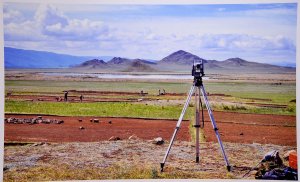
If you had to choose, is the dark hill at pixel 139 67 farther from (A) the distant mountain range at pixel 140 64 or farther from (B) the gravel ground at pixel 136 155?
(B) the gravel ground at pixel 136 155

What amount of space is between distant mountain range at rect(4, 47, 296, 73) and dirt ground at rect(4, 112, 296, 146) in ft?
2.95

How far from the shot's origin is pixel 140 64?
8859 mm

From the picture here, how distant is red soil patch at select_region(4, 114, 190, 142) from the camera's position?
8578 mm

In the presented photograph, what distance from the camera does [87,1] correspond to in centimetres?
828

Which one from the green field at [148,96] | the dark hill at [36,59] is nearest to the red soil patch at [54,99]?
the green field at [148,96]

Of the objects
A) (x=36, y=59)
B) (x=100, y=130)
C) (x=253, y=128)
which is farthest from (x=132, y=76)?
(x=253, y=128)

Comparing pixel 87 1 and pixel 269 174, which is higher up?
pixel 87 1

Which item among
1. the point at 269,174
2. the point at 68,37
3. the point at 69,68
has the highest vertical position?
the point at 68,37

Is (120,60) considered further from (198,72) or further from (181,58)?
(198,72)

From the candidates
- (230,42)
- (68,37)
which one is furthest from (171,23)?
(68,37)

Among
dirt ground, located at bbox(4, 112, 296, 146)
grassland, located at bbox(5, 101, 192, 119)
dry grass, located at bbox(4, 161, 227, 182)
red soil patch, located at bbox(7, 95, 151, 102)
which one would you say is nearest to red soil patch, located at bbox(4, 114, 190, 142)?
dirt ground, located at bbox(4, 112, 296, 146)

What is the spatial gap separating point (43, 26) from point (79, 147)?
230 cm

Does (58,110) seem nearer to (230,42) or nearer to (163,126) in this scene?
(163,126)

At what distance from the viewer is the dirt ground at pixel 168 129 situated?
856 centimetres
